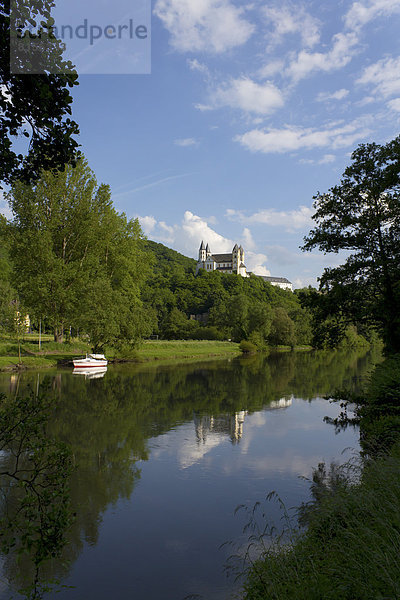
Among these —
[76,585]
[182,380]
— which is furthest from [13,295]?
[76,585]

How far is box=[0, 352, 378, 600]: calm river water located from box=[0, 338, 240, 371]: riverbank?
11935 mm

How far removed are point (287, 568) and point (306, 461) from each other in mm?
8621

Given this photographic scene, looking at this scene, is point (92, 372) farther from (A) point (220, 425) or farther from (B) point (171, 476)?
(B) point (171, 476)

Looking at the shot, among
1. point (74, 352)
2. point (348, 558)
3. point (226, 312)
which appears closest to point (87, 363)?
point (74, 352)

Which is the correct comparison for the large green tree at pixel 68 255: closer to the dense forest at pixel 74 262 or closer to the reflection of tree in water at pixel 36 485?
the dense forest at pixel 74 262

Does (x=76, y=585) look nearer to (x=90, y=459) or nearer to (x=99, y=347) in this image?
(x=90, y=459)

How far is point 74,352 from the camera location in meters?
46.2

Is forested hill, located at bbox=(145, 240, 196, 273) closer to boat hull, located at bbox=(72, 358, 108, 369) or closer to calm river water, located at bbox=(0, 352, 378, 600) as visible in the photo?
boat hull, located at bbox=(72, 358, 108, 369)

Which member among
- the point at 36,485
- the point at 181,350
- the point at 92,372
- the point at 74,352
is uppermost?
the point at 36,485

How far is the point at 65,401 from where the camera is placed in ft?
75.6

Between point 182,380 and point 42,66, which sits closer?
point 42,66

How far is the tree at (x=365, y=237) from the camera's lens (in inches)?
712

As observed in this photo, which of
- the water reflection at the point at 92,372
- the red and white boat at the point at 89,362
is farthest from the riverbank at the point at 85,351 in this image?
the water reflection at the point at 92,372

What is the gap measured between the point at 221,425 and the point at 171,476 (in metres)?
6.74
